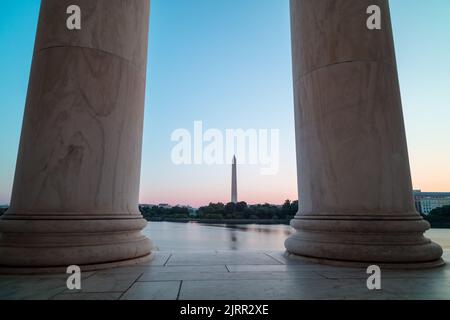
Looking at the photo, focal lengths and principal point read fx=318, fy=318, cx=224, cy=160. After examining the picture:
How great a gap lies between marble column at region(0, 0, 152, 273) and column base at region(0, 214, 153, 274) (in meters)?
0.13

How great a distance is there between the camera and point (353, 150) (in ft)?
173

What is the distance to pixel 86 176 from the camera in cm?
4775

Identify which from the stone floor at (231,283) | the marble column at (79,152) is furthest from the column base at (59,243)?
the stone floor at (231,283)

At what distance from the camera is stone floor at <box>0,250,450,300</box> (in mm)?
31688

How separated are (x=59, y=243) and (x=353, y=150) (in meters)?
47.1

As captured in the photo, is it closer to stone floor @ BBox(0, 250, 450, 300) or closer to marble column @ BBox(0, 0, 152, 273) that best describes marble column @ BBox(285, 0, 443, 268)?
stone floor @ BBox(0, 250, 450, 300)

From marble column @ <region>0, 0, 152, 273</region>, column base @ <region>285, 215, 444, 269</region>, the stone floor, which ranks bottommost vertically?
the stone floor

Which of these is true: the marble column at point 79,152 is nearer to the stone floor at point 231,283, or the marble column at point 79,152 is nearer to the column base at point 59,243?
the column base at point 59,243

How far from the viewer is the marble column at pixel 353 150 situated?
4925cm

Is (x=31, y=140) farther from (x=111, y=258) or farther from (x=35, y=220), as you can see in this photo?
(x=111, y=258)

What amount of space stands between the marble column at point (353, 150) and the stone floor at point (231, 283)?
4361mm

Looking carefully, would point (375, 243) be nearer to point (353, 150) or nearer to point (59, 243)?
point (353, 150)

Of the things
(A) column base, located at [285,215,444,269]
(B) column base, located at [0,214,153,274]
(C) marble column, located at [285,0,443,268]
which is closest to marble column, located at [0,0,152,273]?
(B) column base, located at [0,214,153,274]
